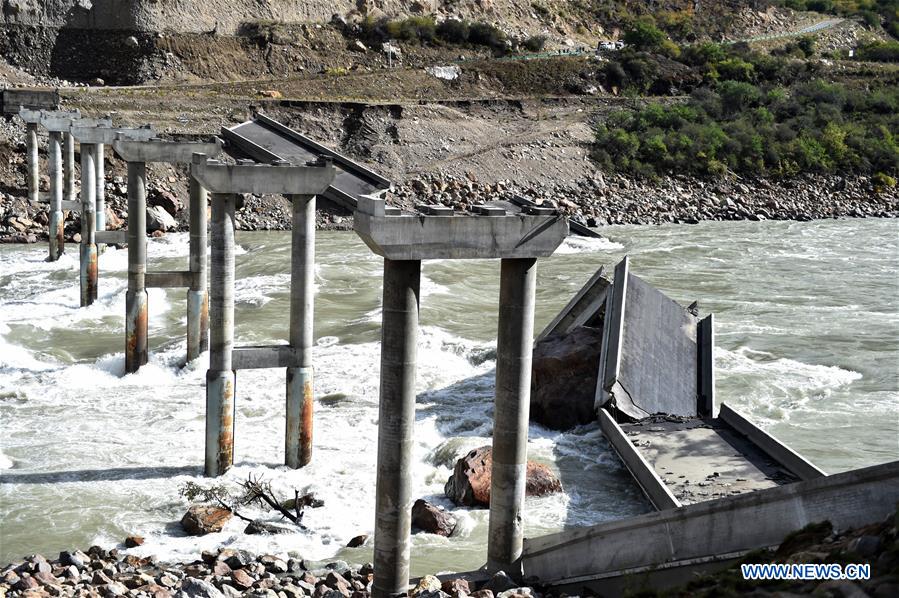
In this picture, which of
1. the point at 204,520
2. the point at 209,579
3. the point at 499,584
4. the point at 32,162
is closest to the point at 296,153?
the point at 32,162

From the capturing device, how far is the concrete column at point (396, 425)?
1103cm

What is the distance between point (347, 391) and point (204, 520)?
23.7 ft

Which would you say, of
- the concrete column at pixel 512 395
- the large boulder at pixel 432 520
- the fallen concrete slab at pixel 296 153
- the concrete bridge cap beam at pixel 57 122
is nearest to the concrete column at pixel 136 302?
the large boulder at pixel 432 520

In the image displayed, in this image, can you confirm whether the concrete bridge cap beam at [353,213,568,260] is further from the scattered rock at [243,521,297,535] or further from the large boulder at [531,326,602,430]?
the large boulder at [531,326,602,430]

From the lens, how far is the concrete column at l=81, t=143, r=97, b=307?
92.1 feet

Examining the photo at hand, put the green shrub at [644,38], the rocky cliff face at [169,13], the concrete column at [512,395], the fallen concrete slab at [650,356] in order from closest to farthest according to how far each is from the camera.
A: the concrete column at [512,395], the fallen concrete slab at [650,356], the rocky cliff face at [169,13], the green shrub at [644,38]

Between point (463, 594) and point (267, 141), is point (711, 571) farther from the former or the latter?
point (267, 141)

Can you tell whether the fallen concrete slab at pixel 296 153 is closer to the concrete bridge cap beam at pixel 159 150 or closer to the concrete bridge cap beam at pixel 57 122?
the concrete bridge cap beam at pixel 57 122

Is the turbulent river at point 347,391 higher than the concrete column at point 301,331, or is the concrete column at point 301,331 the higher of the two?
the concrete column at point 301,331

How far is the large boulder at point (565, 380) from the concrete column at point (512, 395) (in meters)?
7.01

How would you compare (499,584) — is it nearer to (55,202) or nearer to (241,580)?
(241,580)

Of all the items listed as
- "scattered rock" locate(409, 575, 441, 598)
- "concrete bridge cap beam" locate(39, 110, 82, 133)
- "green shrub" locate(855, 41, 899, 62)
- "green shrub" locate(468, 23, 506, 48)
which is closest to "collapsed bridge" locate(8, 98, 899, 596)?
"scattered rock" locate(409, 575, 441, 598)

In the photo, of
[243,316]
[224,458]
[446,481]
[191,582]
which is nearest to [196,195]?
[243,316]

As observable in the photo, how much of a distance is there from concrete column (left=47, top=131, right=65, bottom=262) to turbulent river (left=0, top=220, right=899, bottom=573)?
1.93 ft
